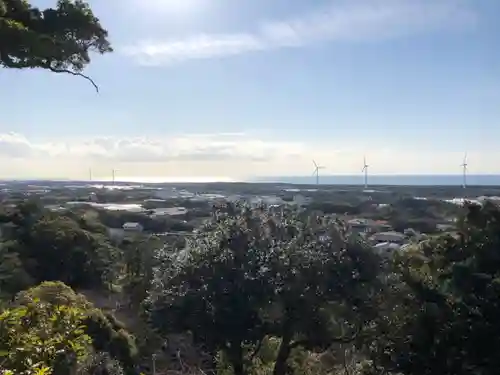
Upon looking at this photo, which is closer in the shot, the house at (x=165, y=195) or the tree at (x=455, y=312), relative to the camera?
the tree at (x=455, y=312)

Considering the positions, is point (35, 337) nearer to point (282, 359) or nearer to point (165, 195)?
point (282, 359)

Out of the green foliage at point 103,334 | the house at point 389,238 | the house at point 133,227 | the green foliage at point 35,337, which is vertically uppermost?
the green foliage at point 35,337

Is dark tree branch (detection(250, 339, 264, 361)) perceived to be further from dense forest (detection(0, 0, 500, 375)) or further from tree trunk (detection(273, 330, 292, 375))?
tree trunk (detection(273, 330, 292, 375))

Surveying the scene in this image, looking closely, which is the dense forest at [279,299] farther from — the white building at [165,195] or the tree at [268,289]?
the white building at [165,195]

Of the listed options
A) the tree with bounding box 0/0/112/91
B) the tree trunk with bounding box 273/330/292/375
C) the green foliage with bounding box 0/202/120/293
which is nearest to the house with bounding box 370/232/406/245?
the green foliage with bounding box 0/202/120/293

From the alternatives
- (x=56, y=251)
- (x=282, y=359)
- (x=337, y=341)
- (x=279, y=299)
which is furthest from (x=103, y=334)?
(x=56, y=251)

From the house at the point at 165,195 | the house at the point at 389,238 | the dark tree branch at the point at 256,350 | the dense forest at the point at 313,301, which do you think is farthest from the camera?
the house at the point at 165,195

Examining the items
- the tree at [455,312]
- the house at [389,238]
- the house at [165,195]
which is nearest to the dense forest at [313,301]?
the tree at [455,312]
